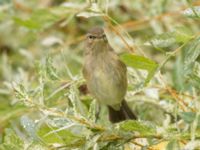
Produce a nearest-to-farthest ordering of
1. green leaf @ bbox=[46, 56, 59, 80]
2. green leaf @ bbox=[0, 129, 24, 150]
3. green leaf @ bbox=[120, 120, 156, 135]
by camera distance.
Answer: green leaf @ bbox=[120, 120, 156, 135] → green leaf @ bbox=[0, 129, 24, 150] → green leaf @ bbox=[46, 56, 59, 80]

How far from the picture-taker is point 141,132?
238 centimetres

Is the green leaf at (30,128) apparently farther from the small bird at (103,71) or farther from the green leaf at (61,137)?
the small bird at (103,71)

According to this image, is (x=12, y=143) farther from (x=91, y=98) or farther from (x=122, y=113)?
(x=122, y=113)

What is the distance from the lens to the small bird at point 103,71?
12.4 feet

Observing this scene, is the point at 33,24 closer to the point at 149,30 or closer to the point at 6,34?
the point at 149,30

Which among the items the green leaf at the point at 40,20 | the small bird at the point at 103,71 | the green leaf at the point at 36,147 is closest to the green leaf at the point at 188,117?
the green leaf at the point at 36,147

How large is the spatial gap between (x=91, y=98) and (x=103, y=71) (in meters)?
0.25

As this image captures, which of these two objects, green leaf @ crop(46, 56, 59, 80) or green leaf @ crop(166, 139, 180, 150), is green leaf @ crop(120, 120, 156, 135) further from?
green leaf @ crop(46, 56, 59, 80)

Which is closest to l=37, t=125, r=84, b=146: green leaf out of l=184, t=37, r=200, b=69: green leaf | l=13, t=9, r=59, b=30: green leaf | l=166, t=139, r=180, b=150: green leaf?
l=166, t=139, r=180, b=150: green leaf

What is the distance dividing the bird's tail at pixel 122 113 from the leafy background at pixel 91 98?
0.12ft

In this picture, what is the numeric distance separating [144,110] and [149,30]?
1.64 m

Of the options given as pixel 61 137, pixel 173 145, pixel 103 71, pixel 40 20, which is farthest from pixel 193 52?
pixel 40 20

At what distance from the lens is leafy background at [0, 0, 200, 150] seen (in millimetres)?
2391

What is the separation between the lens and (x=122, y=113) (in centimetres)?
388
